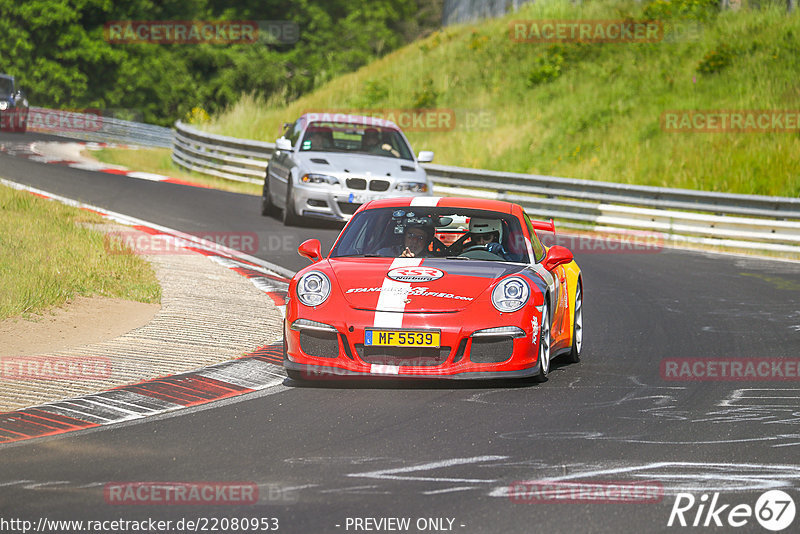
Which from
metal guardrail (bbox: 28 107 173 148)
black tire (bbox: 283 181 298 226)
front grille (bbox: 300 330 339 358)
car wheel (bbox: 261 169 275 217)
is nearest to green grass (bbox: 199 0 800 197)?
metal guardrail (bbox: 28 107 173 148)

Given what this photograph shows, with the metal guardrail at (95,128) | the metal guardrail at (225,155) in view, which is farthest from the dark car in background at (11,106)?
the metal guardrail at (225,155)

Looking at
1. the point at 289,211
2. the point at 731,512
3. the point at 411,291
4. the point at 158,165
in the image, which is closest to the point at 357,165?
the point at 289,211

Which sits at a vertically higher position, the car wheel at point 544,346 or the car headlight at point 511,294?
the car headlight at point 511,294

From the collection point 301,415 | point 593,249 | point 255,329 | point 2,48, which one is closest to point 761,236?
point 593,249

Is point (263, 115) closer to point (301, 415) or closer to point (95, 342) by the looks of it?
point (95, 342)

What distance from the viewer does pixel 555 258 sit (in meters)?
9.38

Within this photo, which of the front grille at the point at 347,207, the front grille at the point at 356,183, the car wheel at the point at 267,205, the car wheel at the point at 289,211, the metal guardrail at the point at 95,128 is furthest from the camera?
the metal guardrail at the point at 95,128

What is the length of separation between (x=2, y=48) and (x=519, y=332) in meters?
48.2

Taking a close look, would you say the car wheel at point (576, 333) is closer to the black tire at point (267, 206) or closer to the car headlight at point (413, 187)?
the car headlight at point (413, 187)

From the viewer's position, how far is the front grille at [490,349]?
8375mm

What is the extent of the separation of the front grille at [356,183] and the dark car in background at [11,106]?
20.0m

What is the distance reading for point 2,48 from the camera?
2066 inches

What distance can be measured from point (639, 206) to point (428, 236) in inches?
514

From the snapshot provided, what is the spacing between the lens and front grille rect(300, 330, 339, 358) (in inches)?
332
